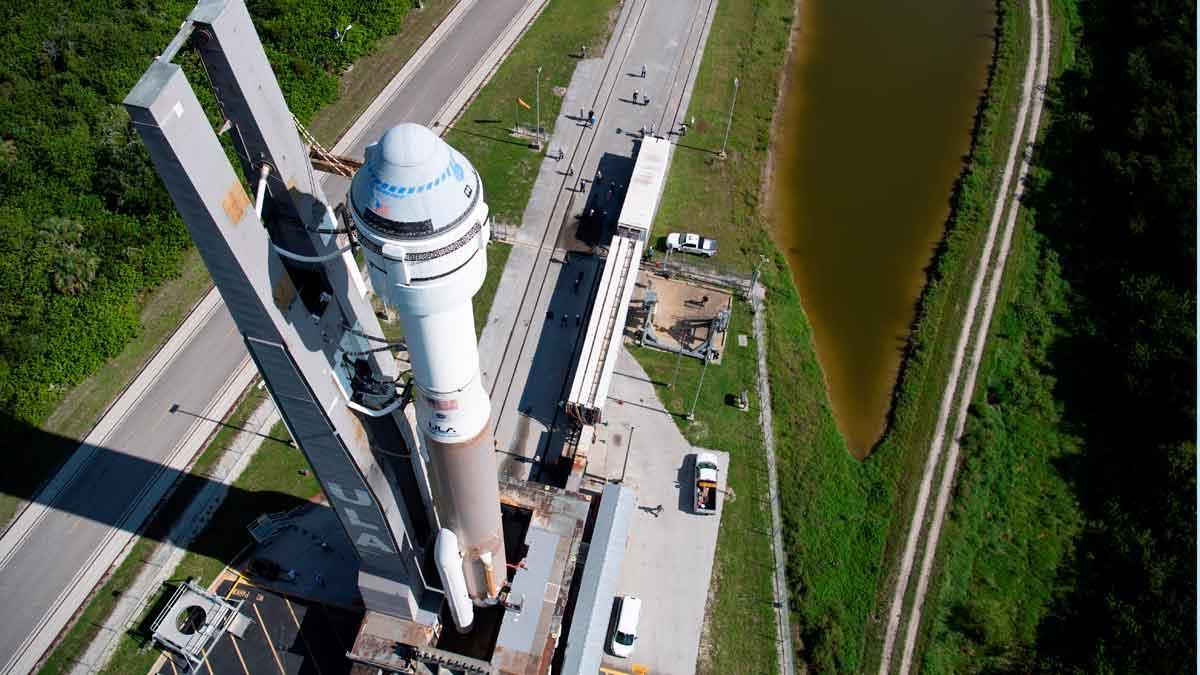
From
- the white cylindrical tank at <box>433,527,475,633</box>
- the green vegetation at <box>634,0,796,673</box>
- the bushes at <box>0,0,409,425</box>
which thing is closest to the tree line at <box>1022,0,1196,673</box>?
the green vegetation at <box>634,0,796,673</box>

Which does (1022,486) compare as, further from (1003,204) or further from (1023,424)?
(1003,204)

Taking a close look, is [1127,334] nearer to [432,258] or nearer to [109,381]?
[432,258]

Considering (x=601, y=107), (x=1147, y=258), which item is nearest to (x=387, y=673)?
(x=601, y=107)

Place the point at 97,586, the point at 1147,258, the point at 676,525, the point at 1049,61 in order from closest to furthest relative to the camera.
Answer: the point at 97,586
the point at 676,525
the point at 1147,258
the point at 1049,61

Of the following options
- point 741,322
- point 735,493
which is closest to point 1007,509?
point 735,493

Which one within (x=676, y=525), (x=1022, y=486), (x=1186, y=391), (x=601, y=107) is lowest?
(x=676, y=525)

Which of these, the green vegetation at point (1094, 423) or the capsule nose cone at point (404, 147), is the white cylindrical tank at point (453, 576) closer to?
the capsule nose cone at point (404, 147)
